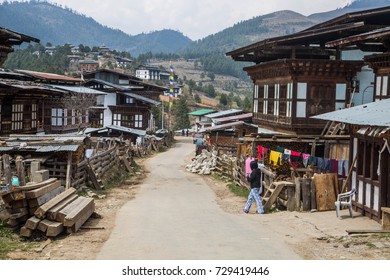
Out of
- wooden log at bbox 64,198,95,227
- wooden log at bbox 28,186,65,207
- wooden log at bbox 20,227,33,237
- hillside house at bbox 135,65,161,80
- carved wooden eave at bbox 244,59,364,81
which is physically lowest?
wooden log at bbox 20,227,33,237

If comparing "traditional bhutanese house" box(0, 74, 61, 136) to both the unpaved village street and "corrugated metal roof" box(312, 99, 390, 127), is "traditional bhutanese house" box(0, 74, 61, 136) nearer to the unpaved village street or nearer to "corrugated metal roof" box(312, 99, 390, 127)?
the unpaved village street

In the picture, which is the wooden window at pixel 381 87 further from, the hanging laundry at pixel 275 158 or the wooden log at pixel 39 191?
the wooden log at pixel 39 191

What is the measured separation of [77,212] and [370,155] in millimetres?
8953

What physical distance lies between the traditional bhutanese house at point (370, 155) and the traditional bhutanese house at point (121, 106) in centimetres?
5293

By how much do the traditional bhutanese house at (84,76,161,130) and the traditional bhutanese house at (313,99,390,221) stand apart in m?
52.9

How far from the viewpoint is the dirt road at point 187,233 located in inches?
469

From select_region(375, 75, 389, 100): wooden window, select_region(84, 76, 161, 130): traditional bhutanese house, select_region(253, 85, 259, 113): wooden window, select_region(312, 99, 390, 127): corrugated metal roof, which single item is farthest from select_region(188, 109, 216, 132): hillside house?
select_region(312, 99, 390, 127): corrugated metal roof

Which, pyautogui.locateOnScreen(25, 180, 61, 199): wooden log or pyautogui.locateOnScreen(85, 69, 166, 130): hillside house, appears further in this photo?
pyautogui.locateOnScreen(85, 69, 166, 130): hillside house

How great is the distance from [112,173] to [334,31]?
1467 centimetres

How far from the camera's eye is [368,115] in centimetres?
1580

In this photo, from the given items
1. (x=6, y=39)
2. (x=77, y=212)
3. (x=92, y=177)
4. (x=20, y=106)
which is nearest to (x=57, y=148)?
(x=92, y=177)

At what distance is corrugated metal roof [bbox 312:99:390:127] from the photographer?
14520mm

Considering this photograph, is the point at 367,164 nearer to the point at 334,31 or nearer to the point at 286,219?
the point at 286,219

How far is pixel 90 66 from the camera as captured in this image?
5290 inches
